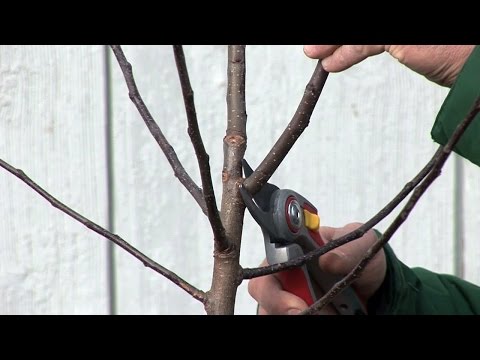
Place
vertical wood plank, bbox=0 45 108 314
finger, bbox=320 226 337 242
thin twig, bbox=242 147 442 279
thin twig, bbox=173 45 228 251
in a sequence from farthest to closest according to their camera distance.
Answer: vertical wood plank, bbox=0 45 108 314
finger, bbox=320 226 337 242
thin twig, bbox=242 147 442 279
thin twig, bbox=173 45 228 251

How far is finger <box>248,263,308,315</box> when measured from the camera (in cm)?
67

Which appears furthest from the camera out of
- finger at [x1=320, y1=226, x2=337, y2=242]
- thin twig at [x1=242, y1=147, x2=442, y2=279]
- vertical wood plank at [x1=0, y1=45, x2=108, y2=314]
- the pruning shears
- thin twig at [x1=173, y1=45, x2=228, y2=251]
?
vertical wood plank at [x1=0, y1=45, x2=108, y2=314]

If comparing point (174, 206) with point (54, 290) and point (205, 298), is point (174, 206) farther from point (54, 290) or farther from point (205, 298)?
point (205, 298)

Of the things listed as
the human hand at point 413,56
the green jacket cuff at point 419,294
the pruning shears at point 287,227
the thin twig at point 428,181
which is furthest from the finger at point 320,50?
the green jacket cuff at point 419,294

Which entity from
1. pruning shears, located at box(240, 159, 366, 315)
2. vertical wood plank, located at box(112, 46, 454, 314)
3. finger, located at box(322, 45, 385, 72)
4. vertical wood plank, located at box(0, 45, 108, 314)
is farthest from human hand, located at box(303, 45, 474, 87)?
vertical wood plank, located at box(0, 45, 108, 314)

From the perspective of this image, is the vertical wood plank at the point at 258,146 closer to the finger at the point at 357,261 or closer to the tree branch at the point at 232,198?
the finger at the point at 357,261

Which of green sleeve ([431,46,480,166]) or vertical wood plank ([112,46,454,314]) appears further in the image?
vertical wood plank ([112,46,454,314])

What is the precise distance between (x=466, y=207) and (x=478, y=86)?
62cm

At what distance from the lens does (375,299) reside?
84 centimetres

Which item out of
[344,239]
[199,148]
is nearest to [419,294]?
[344,239]

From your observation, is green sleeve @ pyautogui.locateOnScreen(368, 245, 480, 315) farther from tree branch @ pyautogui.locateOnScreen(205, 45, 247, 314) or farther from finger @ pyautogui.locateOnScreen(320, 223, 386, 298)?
tree branch @ pyautogui.locateOnScreen(205, 45, 247, 314)

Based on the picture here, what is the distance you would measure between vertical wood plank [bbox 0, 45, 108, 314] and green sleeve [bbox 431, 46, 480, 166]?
59cm
